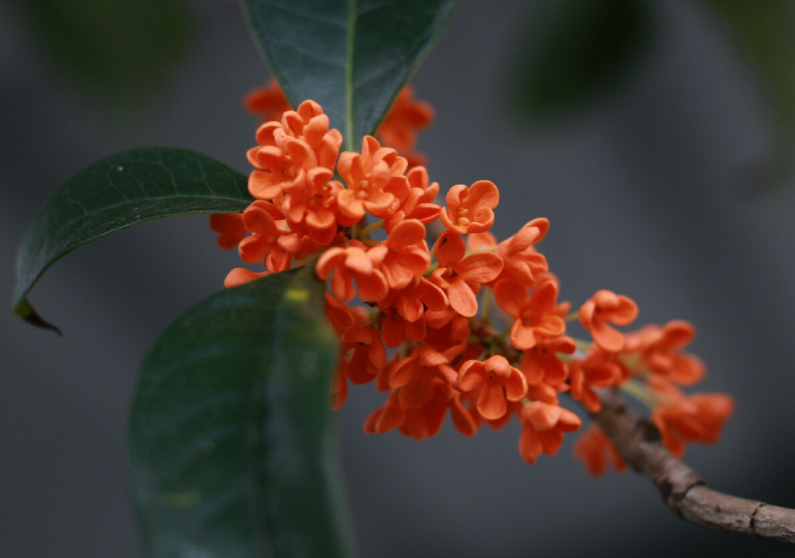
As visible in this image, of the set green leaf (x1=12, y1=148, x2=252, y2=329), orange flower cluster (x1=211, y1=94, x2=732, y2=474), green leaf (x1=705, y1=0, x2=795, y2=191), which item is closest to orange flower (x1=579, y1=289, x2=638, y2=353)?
orange flower cluster (x1=211, y1=94, x2=732, y2=474)

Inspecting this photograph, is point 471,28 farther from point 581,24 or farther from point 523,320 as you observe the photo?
point 523,320

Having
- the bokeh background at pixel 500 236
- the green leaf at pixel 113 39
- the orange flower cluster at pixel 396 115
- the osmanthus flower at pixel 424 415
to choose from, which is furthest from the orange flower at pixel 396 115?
the bokeh background at pixel 500 236

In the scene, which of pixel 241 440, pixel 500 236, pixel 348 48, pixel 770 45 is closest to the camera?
pixel 241 440

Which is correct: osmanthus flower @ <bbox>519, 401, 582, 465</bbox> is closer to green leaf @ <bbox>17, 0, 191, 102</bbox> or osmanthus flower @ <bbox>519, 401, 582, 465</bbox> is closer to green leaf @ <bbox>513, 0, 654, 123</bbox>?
green leaf @ <bbox>513, 0, 654, 123</bbox>

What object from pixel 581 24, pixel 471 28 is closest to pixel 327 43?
pixel 581 24

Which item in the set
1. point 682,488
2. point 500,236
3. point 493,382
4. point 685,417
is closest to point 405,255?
point 493,382

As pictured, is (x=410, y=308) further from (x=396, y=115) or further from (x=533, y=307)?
(x=396, y=115)
